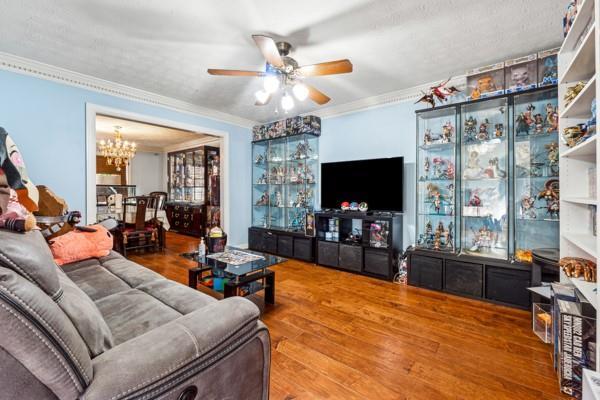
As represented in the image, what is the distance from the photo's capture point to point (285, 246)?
4.47 meters

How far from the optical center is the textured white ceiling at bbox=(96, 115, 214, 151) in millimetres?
5176

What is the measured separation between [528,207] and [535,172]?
360mm

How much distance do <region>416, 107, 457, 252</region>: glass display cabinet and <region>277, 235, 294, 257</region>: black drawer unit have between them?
1927 mm

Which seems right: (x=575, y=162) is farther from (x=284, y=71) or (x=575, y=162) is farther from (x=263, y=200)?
(x=263, y=200)

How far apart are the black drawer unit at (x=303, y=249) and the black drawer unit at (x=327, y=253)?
0.55ft

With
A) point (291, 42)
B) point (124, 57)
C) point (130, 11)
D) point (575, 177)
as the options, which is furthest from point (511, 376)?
point (124, 57)

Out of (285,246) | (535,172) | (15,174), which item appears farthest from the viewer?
(285,246)

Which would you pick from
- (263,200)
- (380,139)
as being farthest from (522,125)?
(263,200)

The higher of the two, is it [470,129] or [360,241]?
[470,129]

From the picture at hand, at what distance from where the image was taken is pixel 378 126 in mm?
3854

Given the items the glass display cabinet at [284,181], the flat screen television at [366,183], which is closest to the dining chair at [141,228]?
the glass display cabinet at [284,181]

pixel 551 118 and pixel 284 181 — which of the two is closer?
pixel 551 118

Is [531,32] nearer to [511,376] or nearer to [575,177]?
[575,177]

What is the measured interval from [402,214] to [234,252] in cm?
225
